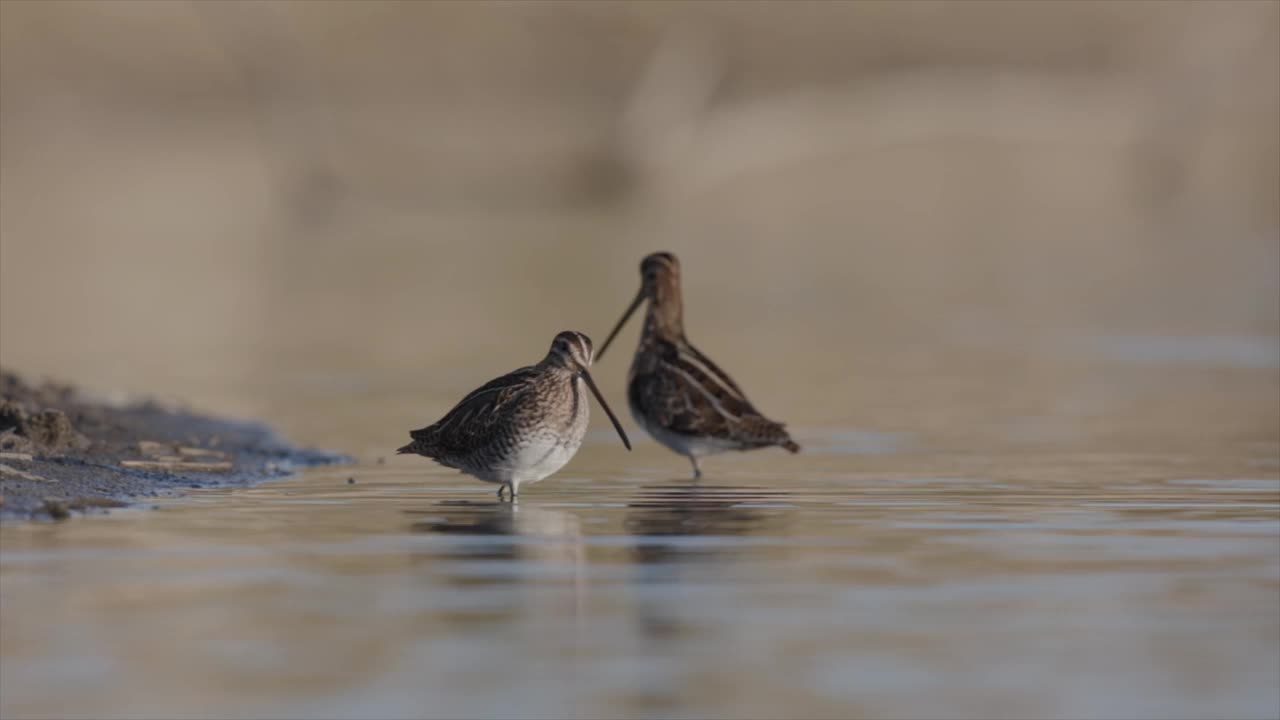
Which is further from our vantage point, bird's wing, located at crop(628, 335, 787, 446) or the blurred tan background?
the blurred tan background

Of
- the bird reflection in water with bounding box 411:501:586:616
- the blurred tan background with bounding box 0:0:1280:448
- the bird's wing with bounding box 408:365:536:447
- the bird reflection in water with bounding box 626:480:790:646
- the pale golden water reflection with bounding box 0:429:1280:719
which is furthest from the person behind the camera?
the blurred tan background with bounding box 0:0:1280:448

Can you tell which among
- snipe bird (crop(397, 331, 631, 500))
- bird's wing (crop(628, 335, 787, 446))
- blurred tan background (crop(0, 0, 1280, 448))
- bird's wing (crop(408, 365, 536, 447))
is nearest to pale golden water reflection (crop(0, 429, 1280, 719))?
snipe bird (crop(397, 331, 631, 500))

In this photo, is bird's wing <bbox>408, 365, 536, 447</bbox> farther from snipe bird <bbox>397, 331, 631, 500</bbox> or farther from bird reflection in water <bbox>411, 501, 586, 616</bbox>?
bird reflection in water <bbox>411, 501, 586, 616</bbox>

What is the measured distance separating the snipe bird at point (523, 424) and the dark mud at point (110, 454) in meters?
1.23

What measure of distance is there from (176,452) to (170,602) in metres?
5.96

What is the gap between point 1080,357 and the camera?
25.5 m

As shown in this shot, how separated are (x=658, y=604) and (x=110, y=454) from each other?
19.1 ft

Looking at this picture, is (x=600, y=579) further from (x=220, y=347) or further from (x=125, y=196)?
(x=125, y=196)

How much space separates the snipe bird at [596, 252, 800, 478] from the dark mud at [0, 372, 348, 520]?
A: 6.22 ft

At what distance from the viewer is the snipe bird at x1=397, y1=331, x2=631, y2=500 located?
1304cm

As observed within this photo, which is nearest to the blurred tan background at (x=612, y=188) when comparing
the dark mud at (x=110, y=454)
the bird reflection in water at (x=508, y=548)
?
the dark mud at (x=110, y=454)

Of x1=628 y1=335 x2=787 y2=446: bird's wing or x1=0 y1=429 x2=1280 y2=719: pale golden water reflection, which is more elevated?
x1=628 y1=335 x2=787 y2=446: bird's wing

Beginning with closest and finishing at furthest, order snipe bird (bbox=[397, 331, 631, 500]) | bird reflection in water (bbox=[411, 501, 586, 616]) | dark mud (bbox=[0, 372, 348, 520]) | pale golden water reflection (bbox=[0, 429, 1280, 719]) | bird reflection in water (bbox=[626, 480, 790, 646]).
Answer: pale golden water reflection (bbox=[0, 429, 1280, 719])
bird reflection in water (bbox=[626, 480, 790, 646])
bird reflection in water (bbox=[411, 501, 586, 616])
dark mud (bbox=[0, 372, 348, 520])
snipe bird (bbox=[397, 331, 631, 500])

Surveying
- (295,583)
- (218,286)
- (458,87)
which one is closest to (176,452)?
(295,583)
